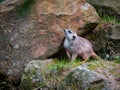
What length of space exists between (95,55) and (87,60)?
0.25m

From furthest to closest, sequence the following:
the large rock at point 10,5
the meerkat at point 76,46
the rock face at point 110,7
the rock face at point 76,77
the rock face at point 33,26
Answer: the rock face at point 110,7 → the large rock at point 10,5 → the rock face at point 33,26 → the meerkat at point 76,46 → the rock face at point 76,77

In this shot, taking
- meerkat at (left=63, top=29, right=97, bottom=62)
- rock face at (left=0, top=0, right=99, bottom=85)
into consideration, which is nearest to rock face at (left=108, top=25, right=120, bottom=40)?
rock face at (left=0, top=0, right=99, bottom=85)

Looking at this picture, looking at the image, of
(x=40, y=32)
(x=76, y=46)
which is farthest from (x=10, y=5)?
(x=76, y=46)

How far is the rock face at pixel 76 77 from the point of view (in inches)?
288

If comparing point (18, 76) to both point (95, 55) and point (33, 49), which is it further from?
point (95, 55)

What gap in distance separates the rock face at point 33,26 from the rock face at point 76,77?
734mm

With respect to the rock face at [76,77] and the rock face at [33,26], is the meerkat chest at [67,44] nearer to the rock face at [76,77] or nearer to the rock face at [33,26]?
the rock face at [33,26]

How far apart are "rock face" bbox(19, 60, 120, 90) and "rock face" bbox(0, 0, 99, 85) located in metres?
0.73

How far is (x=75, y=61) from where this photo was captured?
905 centimetres

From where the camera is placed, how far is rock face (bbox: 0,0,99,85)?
9.34 m

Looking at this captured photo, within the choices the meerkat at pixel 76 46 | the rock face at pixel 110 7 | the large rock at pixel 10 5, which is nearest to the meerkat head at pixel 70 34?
the meerkat at pixel 76 46

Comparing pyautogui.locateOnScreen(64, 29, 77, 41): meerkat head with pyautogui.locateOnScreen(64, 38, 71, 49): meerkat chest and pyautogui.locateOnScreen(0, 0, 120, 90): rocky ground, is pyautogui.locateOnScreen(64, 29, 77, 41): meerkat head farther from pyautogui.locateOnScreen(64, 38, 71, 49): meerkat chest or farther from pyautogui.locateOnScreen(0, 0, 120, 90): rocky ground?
pyautogui.locateOnScreen(0, 0, 120, 90): rocky ground

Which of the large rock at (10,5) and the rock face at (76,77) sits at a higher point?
the large rock at (10,5)

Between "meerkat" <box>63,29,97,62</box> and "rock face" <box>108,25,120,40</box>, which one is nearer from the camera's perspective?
"meerkat" <box>63,29,97,62</box>
